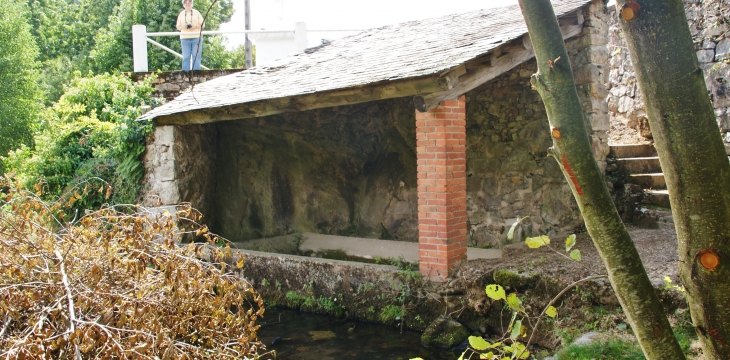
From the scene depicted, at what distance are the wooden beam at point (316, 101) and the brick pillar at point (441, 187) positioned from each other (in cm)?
39

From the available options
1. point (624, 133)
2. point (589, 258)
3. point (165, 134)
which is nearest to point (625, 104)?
point (624, 133)

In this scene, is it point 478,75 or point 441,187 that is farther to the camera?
point 441,187

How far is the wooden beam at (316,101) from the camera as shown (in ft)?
18.3

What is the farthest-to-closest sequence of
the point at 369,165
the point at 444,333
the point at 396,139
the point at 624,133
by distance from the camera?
1. the point at 624,133
2. the point at 369,165
3. the point at 396,139
4. the point at 444,333

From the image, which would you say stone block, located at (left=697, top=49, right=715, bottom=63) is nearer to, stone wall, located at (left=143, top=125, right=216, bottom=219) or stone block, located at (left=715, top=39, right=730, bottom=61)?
stone block, located at (left=715, top=39, right=730, bottom=61)

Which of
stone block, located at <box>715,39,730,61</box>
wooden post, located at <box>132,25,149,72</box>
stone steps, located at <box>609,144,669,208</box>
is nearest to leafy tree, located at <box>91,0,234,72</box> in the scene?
wooden post, located at <box>132,25,149,72</box>

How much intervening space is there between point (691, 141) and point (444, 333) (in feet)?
14.3

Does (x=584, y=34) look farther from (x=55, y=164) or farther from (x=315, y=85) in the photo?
(x=55, y=164)

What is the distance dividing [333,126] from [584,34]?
12.4 ft

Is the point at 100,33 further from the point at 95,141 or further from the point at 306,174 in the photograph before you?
the point at 306,174

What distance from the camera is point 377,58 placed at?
22.6 feet

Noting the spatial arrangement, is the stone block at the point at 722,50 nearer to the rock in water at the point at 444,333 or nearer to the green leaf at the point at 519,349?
the rock in water at the point at 444,333

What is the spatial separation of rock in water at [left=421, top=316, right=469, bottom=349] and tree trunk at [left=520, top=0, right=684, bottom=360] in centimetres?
398

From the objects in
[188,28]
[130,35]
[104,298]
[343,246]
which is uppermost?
[130,35]
